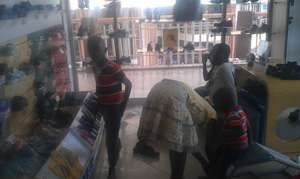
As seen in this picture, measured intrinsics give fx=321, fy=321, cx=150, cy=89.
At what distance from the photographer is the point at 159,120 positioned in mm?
2033

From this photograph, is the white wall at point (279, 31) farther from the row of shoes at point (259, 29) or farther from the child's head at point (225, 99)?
the child's head at point (225, 99)

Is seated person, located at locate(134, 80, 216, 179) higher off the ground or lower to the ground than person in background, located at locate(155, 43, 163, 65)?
lower

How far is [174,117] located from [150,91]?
33cm

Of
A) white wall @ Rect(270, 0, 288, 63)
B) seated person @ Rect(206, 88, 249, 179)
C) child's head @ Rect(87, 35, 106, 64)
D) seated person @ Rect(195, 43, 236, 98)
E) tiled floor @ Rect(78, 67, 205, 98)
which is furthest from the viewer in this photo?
tiled floor @ Rect(78, 67, 205, 98)

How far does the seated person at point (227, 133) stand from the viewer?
2115mm

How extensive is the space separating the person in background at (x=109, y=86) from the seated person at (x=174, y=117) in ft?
0.92

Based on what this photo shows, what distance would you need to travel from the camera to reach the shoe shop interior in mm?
1883

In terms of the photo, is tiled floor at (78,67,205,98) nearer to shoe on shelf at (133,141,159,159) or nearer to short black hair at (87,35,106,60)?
shoe on shelf at (133,141,159,159)

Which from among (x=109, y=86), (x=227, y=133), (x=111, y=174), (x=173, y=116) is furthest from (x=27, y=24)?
(x=227, y=133)

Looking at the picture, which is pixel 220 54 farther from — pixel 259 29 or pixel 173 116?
pixel 173 116

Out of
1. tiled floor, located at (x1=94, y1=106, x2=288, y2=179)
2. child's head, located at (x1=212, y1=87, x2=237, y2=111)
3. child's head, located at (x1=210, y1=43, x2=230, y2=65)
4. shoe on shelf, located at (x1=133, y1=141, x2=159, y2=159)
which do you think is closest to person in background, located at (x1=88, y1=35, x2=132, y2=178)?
tiled floor, located at (x1=94, y1=106, x2=288, y2=179)

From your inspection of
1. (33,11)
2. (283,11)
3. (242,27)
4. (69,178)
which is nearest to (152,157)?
(69,178)

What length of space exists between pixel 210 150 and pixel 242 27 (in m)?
1.79

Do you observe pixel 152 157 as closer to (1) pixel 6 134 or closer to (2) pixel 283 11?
(1) pixel 6 134
